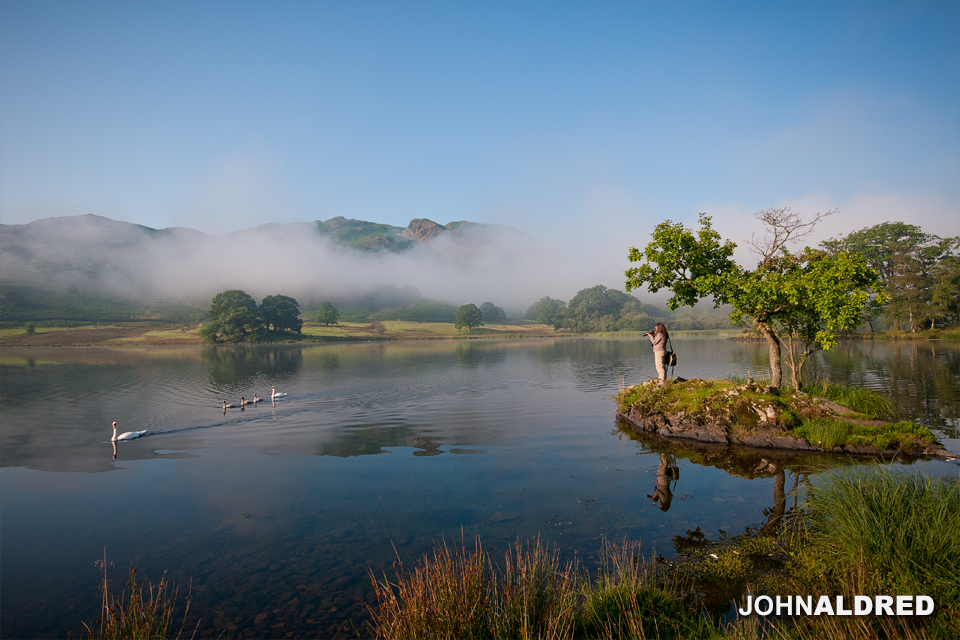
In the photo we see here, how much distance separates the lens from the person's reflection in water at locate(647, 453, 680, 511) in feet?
45.5

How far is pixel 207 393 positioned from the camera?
40469mm

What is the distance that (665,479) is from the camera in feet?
52.1

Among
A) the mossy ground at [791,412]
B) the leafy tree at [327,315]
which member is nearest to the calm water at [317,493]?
the mossy ground at [791,412]

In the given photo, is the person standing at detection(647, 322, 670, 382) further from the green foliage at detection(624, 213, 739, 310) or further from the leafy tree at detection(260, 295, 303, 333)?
the leafy tree at detection(260, 295, 303, 333)

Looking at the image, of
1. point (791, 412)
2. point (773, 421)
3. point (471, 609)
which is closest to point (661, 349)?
point (791, 412)

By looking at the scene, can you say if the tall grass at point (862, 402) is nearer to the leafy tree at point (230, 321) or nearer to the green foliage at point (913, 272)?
the green foliage at point (913, 272)

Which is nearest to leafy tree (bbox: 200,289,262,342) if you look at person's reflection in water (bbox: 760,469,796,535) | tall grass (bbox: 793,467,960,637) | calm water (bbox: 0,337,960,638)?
calm water (bbox: 0,337,960,638)

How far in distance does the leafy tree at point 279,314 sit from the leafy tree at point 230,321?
10.5 ft

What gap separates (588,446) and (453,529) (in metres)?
10.5

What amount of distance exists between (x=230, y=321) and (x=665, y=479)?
147828mm

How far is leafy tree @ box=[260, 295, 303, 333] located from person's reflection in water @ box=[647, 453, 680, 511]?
149 metres

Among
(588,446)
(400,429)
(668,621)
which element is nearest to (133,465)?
(400,429)

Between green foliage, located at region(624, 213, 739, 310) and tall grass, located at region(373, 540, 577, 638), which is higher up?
green foliage, located at region(624, 213, 739, 310)

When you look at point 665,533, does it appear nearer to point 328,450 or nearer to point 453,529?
point 453,529
